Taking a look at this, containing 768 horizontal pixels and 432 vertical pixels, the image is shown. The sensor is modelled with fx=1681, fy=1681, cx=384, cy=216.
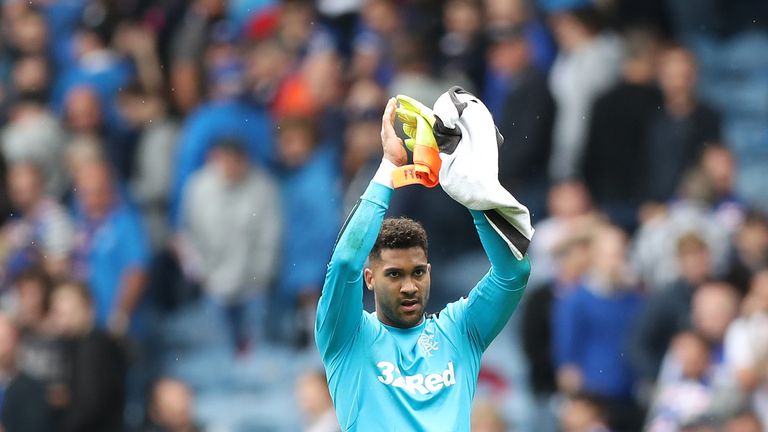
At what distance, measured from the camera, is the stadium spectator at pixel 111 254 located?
540 inches

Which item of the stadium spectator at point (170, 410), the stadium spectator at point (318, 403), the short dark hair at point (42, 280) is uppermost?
the short dark hair at point (42, 280)

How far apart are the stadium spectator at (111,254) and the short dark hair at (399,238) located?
7.90 m

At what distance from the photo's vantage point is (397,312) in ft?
19.7

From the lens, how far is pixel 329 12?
1415 centimetres

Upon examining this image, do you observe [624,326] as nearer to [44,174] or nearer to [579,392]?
[579,392]

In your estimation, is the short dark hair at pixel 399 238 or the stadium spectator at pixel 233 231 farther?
the stadium spectator at pixel 233 231

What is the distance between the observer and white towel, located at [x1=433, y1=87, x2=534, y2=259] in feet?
19.2

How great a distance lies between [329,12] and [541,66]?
7.94 feet

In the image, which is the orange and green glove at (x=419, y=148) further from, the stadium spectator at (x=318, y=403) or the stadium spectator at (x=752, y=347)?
the stadium spectator at (x=318, y=403)

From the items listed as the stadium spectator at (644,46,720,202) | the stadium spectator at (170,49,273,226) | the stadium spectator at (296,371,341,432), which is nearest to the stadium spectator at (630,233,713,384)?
the stadium spectator at (644,46,720,202)

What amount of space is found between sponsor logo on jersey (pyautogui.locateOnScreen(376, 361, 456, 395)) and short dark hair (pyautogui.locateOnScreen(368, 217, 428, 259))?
40 centimetres

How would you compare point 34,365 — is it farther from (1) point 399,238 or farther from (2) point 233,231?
(1) point 399,238

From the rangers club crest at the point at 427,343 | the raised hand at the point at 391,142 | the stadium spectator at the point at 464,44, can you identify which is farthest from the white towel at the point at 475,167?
the stadium spectator at the point at 464,44

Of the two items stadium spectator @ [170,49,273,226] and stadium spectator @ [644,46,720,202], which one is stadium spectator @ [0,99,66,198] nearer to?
stadium spectator @ [170,49,273,226]
